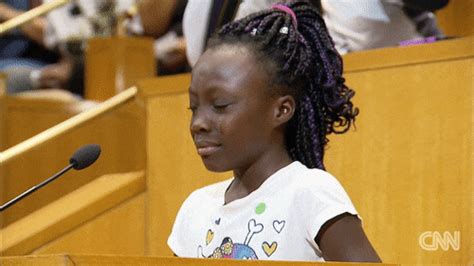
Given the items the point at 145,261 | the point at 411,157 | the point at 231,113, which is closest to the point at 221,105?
the point at 231,113

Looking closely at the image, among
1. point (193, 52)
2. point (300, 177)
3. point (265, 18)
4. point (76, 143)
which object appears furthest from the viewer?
point (76, 143)

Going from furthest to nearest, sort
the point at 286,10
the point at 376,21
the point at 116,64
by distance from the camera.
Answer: the point at 116,64 < the point at 376,21 < the point at 286,10

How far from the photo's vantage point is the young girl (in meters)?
2.20

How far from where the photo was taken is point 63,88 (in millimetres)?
5801

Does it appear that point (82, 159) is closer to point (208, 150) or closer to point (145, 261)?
point (208, 150)

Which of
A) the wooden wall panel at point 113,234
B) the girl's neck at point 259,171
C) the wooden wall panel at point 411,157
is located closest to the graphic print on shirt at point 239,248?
the girl's neck at point 259,171

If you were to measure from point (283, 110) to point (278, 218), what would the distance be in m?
0.24

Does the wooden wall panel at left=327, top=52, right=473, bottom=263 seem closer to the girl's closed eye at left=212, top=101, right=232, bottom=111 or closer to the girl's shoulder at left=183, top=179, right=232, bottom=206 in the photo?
the girl's shoulder at left=183, top=179, right=232, bottom=206

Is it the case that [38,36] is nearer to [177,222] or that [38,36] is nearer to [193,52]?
[193,52]

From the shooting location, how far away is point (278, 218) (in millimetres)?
2240

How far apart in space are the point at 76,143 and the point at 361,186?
1915mm

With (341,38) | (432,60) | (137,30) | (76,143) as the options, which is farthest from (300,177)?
(137,30)

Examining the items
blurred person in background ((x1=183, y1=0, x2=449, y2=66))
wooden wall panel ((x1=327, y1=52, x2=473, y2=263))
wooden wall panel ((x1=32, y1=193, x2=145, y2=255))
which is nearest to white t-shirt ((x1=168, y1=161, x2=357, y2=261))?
wooden wall panel ((x1=327, y1=52, x2=473, y2=263))

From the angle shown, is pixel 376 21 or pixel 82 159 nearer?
pixel 82 159
